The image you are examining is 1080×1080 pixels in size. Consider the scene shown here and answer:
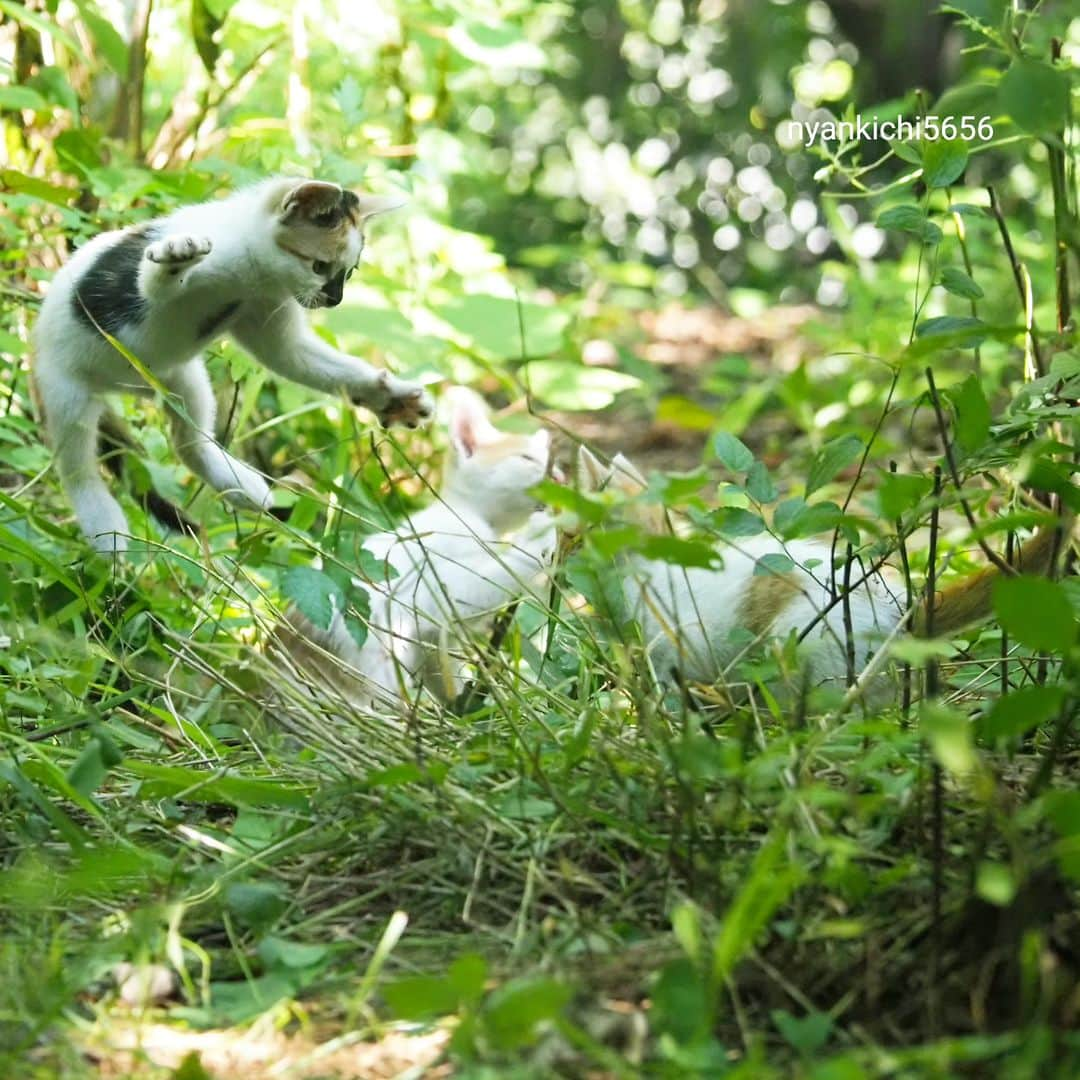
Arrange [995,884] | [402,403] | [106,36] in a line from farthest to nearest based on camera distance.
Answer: [106,36], [402,403], [995,884]

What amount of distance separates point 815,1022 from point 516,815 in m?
0.48

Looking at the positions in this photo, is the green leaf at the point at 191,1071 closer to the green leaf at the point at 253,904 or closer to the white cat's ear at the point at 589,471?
the green leaf at the point at 253,904

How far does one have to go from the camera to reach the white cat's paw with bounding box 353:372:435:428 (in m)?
2.35

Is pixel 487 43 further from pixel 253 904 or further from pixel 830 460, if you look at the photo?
pixel 253 904

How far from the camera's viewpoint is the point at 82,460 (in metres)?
2.46

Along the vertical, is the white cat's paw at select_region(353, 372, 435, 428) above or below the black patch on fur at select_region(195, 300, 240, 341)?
below

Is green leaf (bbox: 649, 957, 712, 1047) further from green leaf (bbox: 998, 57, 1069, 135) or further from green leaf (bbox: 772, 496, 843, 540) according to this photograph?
green leaf (bbox: 998, 57, 1069, 135)

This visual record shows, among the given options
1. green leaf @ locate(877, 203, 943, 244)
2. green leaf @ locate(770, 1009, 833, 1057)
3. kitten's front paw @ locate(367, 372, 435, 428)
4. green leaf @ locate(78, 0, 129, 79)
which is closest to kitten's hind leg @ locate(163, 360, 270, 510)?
kitten's front paw @ locate(367, 372, 435, 428)

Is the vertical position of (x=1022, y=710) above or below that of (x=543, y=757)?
above

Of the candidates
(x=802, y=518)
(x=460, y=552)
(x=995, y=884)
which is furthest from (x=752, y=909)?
(x=460, y=552)

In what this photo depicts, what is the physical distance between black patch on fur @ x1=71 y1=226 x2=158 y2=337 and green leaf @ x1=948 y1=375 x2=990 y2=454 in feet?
4.14

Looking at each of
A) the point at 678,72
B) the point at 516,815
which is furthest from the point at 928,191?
the point at 678,72

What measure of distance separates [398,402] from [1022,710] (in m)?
1.33

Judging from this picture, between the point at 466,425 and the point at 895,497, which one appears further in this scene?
the point at 466,425
